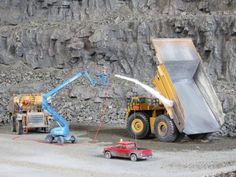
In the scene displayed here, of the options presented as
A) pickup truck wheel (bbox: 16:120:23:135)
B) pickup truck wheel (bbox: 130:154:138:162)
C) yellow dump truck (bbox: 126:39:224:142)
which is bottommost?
pickup truck wheel (bbox: 16:120:23:135)

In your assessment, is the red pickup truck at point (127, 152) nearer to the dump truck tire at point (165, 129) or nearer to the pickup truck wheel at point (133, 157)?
the pickup truck wheel at point (133, 157)

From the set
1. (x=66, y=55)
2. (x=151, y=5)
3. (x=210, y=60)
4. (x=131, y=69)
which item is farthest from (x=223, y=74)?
(x=66, y=55)

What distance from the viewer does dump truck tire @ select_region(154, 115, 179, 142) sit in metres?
22.3

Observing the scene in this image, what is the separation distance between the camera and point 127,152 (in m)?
18.5

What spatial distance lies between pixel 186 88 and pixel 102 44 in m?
13.2

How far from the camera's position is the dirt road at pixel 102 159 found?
54.1ft

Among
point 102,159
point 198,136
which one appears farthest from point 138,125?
point 102,159

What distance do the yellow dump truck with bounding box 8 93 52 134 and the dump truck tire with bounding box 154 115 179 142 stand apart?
5777mm

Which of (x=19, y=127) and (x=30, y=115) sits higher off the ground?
(x=30, y=115)

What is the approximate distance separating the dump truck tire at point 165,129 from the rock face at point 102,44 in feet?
17.1

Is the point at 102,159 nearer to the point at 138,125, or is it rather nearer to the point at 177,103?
the point at 177,103

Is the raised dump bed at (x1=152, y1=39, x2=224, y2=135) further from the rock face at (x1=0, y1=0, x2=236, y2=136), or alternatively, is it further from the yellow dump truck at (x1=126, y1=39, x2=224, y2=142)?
the rock face at (x1=0, y1=0, x2=236, y2=136)

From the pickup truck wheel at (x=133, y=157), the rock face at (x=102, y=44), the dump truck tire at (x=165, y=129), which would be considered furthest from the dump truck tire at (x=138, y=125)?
the rock face at (x=102, y=44)

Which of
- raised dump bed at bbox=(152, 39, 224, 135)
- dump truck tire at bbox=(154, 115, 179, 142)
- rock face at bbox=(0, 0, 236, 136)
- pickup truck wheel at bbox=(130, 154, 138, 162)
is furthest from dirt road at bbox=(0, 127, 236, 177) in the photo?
rock face at bbox=(0, 0, 236, 136)
